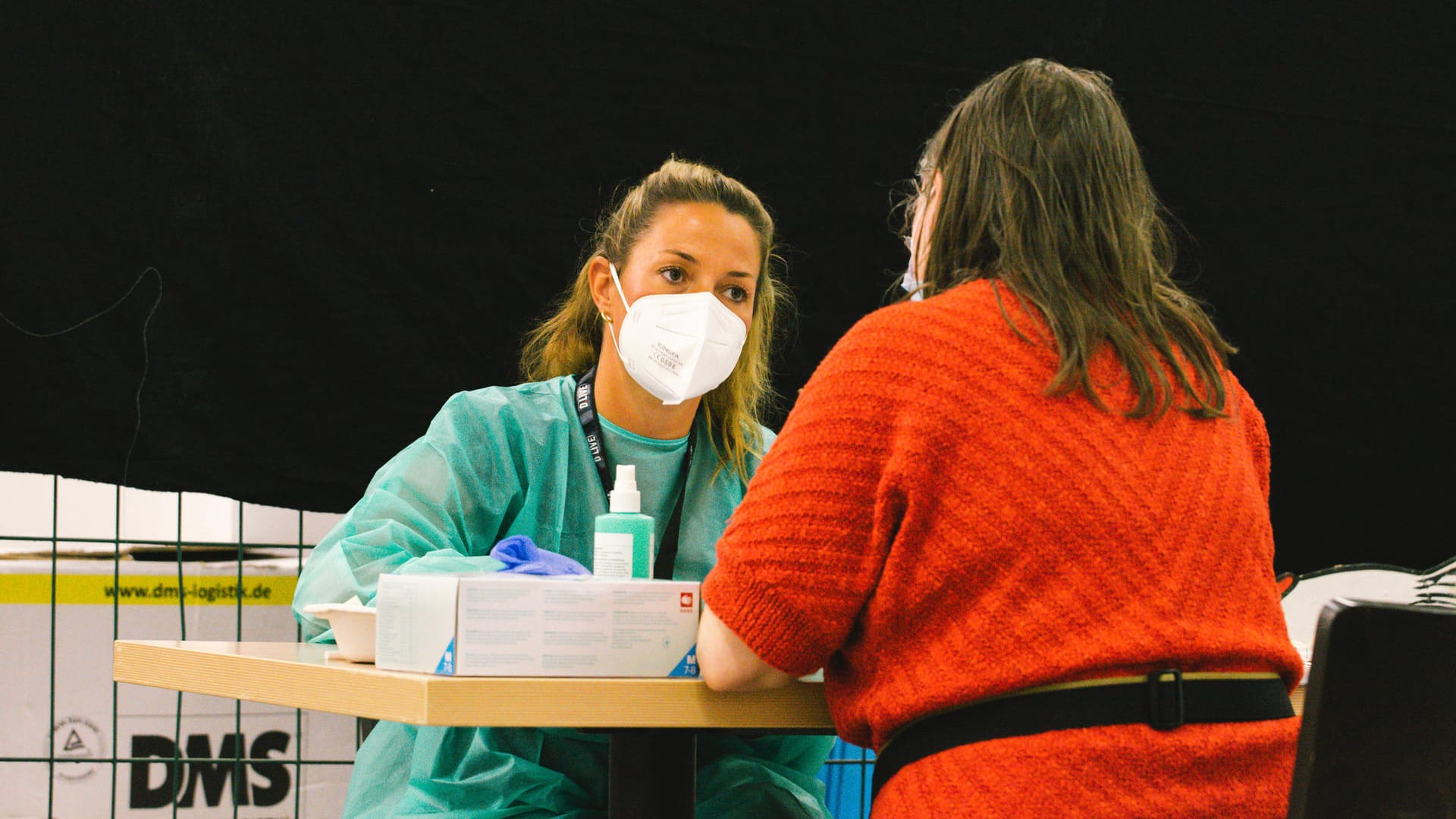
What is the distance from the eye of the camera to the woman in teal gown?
5.45ft

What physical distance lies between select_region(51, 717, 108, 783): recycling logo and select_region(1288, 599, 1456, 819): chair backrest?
8.10 ft

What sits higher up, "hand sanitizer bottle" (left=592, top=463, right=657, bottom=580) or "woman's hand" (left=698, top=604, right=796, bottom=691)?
→ "hand sanitizer bottle" (left=592, top=463, right=657, bottom=580)

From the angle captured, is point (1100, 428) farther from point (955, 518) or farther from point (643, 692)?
point (643, 692)

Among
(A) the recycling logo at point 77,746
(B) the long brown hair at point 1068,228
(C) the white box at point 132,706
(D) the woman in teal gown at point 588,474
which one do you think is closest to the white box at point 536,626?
(D) the woman in teal gown at point 588,474

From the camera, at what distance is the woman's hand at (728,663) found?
1119 millimetres

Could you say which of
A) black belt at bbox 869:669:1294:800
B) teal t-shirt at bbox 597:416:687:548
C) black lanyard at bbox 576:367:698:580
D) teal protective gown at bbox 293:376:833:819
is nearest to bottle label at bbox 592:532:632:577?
teal protective gown at bbox 293:376:833:819

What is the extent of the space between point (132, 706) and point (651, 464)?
1.38 m

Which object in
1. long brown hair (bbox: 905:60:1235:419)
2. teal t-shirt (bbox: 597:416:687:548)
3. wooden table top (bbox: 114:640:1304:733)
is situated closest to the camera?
wooden table top (bbox: 114:640:1304:733)

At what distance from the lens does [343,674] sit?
1143 millimetres

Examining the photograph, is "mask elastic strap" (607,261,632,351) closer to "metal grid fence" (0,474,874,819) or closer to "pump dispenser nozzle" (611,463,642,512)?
"pump dispenser nozzle" (611,463,642,512)

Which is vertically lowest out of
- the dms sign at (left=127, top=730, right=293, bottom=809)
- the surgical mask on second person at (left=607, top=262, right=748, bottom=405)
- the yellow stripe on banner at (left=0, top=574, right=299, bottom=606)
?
the dms sign at (left=127, top=730, right=293, bottom=809)

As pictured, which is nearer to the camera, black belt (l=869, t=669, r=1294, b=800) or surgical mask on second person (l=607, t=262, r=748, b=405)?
black belt (l=869, t=669, r=1294, b=800)

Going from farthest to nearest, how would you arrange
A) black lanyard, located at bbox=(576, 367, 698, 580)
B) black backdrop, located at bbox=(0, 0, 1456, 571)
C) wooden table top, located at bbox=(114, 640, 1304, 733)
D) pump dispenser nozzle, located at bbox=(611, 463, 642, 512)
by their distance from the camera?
black backdrop, located at bbox=(0, 0, 1456, 571)
black lanyard, located at bbox=(576, 367, 698, 580)
pump dispenser nozzle, located at bbox=(611, 463, 642, 512)
wooden table top, located at bbox=(114, 640, 1304, 733)

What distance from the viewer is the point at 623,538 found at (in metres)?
1.35
